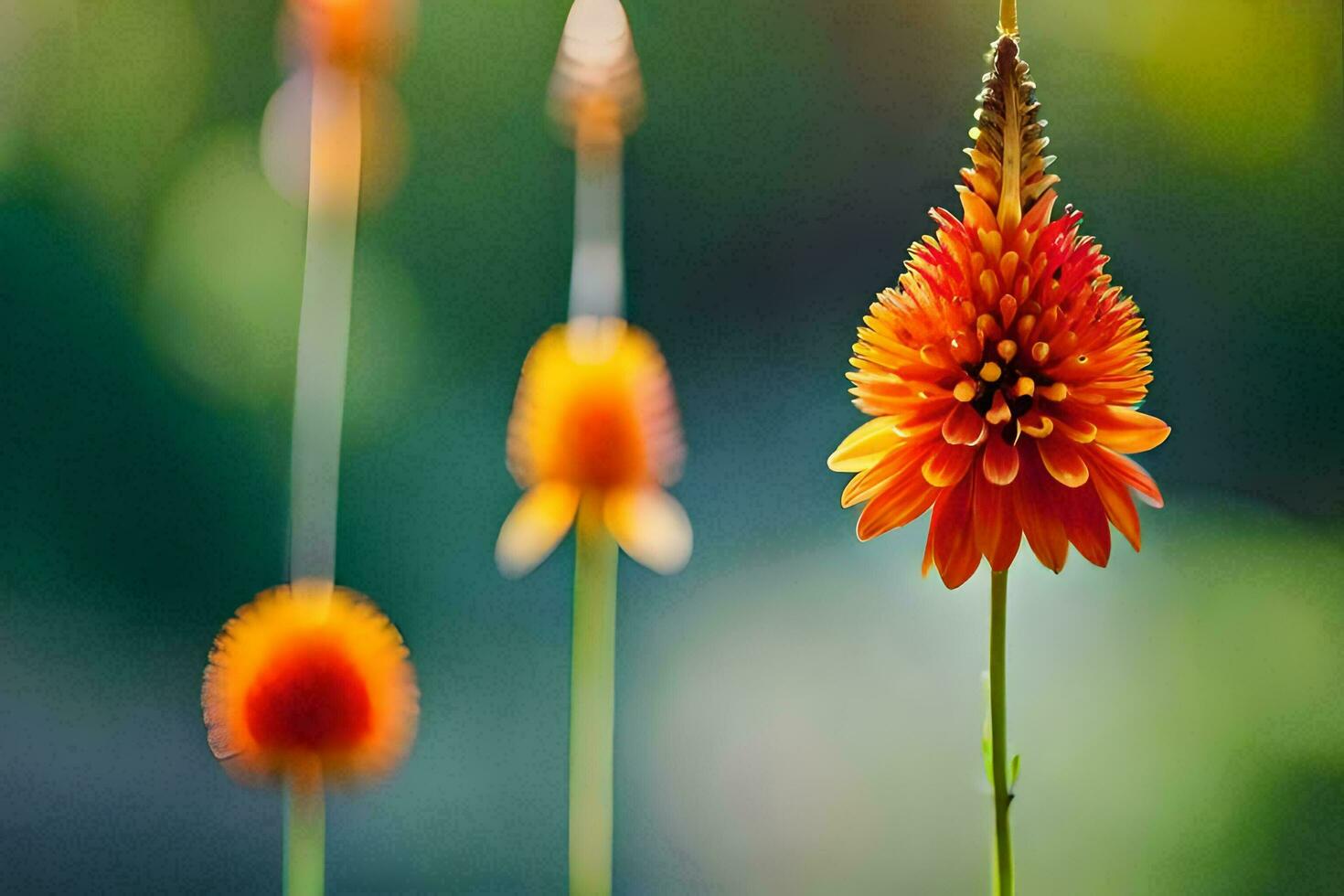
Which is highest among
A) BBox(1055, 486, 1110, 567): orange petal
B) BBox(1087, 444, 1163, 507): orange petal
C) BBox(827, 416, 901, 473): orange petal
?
BBox(827, 416, 901, 473): orange petal

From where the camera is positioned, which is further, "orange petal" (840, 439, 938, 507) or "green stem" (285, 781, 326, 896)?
"green stem" (285, 781, 326, 896)

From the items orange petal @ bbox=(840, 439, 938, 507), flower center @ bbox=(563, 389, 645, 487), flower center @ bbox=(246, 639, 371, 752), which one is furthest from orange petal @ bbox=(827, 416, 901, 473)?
flower center @ bbox=(246, 639, 371, 752)

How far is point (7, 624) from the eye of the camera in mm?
624

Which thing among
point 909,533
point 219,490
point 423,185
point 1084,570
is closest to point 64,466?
point 219,490

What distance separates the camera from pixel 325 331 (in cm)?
65

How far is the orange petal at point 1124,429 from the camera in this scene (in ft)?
1.21

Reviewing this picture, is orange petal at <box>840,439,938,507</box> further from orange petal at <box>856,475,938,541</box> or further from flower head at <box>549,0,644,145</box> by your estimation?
flower head at <box>549,0,644,145</box>

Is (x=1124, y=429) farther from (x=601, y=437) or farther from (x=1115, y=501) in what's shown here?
(x=601, y=437)

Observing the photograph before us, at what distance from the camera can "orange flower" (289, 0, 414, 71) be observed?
59 cm

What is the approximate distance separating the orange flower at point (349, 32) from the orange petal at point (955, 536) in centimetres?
41

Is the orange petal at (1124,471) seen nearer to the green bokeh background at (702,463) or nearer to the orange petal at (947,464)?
the orange petal at (947,464)

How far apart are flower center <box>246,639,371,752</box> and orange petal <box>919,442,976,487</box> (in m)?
0.26

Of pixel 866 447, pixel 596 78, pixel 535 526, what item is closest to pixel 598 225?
pixel 596 78

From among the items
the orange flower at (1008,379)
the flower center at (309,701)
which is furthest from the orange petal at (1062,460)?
the flower center at (309,701)
